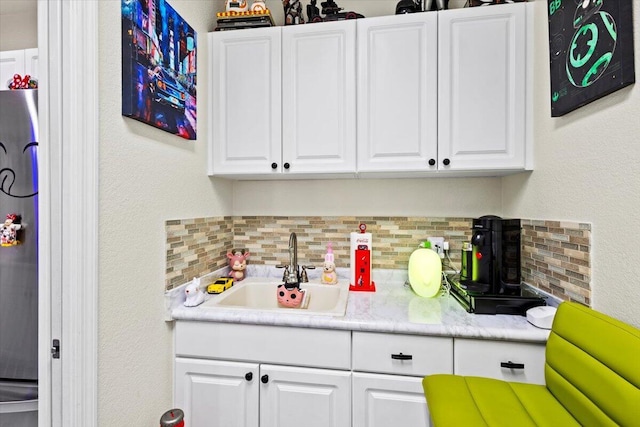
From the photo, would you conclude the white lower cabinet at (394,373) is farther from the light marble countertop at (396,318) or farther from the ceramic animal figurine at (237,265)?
the ceramic animal figurine at (237,265)

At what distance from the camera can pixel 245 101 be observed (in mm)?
1691

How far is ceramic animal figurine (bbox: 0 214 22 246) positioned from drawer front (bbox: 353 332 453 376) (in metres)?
1.35

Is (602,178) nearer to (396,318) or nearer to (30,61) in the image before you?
(396,318)

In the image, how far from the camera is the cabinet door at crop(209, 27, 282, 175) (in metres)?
1.66

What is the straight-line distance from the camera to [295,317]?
1307mm

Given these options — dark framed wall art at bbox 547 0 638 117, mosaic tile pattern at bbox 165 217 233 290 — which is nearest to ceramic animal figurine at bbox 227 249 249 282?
mosaic tile pattern at bbox 165 217 233 290

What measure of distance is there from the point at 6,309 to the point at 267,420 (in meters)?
1.12

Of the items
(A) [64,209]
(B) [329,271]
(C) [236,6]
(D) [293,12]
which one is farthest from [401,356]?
(C) [236,6]

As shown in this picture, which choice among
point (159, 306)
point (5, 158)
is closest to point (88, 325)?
point (159, 306)

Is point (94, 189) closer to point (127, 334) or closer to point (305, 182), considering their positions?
point (127, 334)

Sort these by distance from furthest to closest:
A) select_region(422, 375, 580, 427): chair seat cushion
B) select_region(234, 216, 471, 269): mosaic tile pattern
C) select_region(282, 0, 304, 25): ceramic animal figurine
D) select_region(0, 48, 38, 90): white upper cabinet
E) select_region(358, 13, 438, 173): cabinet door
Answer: select_region(234, 216, 471, 269): mosaic tile pattern < select_region(282, 0, 304, 25): ceramic animal figurine < select_region(358, 13, 438, 173): cabinet door < select_region(0, 48, 38, 90): white upper cabinet < select_region(422, 375, 580, 427): chair seat cushion

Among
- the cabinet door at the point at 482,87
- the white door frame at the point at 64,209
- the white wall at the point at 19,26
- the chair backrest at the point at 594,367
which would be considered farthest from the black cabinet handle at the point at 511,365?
the white wall at the point at 19,26

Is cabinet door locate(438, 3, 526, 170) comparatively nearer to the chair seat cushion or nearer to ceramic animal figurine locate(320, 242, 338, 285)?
ceramic animal figurine locate(320, 242, 338, 285)

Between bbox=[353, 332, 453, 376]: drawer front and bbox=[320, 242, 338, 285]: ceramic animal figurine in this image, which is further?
bbox=[320, 242, 338, 285]: ceramic animal figurine
